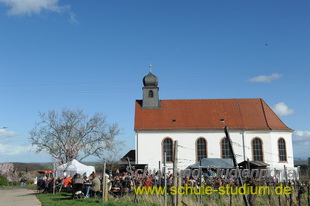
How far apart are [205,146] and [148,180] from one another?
22309 millimetres

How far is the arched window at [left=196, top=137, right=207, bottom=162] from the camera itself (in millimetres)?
38719

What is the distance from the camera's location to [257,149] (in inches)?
1522

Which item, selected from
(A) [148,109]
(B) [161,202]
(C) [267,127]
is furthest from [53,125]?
(B) [161,202]

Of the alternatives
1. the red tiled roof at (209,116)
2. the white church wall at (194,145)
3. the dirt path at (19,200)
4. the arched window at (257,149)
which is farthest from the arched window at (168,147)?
the dirt path at (19,200)

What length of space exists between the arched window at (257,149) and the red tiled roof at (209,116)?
1449 mm

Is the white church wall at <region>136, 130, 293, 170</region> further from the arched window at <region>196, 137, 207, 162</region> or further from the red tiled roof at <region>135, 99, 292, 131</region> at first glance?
the red tiled roof at <region>135, 99, 292, 131</region>

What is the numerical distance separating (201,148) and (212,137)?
5.64 feet

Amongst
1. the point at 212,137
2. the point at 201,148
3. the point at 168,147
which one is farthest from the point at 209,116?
the point at 168,147

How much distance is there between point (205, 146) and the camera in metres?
39.0

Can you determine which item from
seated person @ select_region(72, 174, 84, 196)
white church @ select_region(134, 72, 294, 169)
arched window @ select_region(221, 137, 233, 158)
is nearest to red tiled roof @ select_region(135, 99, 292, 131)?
white church @ select_region(134, 72, 294, 169)

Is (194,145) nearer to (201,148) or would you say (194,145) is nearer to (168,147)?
(201,148)

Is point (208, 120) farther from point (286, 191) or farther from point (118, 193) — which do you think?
point (286, 191)

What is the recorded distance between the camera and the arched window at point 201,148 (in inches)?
1524

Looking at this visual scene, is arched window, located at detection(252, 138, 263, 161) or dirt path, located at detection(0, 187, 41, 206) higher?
arched window, located at detection(252, 138, 263, 161)
